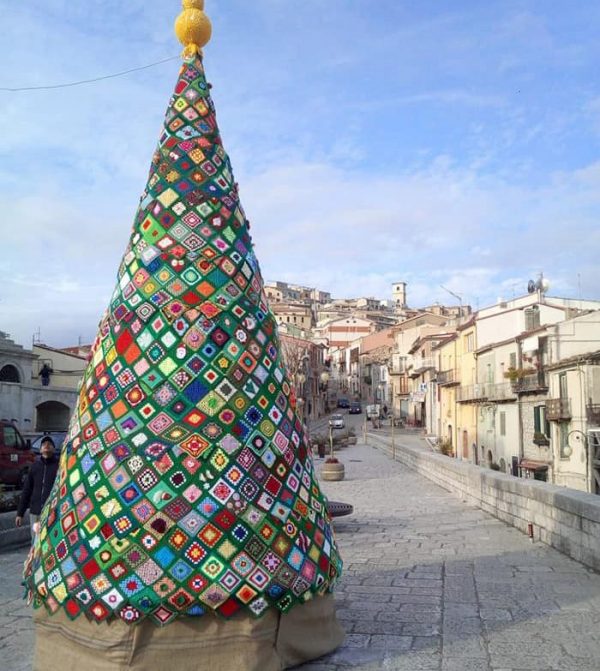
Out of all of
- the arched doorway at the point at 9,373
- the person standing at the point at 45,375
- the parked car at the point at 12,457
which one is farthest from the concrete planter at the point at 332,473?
the person standing at the point at 45,375

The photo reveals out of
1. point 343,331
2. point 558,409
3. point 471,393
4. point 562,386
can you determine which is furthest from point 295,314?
point 558,409

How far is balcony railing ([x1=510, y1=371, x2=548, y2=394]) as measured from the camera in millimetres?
31453

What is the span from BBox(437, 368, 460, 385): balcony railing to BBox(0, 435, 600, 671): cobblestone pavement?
115 ft

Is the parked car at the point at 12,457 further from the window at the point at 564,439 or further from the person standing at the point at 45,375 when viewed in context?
the person standing at the point at 45,375

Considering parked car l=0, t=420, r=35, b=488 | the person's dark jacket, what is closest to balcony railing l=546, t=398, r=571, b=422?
parked car l=0, t=420, r=35, b=488

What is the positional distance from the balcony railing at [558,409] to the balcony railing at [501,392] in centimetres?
423

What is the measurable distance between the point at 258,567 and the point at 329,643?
1059 millimetres

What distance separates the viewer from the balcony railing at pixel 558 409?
2844 centimetres

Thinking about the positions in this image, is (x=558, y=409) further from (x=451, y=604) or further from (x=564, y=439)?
(x=451, y=604)

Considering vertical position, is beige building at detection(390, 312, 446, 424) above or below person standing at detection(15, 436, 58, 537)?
above

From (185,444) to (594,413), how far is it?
2571 cm

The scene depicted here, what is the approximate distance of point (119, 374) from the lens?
180 inches

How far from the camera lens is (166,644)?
13.5 feet

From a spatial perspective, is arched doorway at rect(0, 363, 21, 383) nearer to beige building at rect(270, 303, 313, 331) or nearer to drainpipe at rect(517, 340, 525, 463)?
drainpipe at rect(517, 340, 525, 463)
